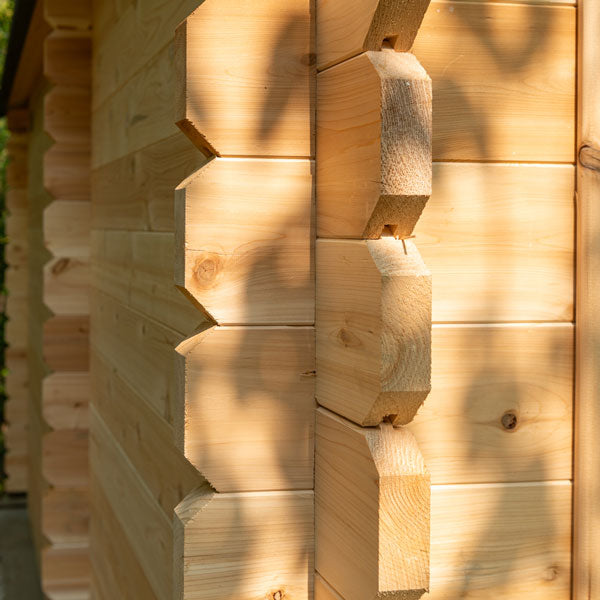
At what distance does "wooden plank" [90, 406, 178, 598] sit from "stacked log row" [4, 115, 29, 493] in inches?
166

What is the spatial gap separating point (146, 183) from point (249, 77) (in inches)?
37.5

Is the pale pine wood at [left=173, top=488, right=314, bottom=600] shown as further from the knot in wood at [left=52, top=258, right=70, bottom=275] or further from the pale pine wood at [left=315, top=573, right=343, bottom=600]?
the knot in wood at [left=52, top=258, right=70, bottom=275]

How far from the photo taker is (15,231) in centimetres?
745

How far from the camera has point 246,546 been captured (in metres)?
1.52

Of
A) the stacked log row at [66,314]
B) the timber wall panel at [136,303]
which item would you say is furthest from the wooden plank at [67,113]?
the timber wall panel at [136,303]

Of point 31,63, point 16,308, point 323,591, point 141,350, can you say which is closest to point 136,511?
point 141,350

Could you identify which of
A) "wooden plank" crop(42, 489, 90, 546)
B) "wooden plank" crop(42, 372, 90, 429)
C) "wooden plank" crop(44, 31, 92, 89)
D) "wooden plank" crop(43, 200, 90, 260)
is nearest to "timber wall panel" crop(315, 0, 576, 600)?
"wooden plank" crop(44, 31, 92, 89)

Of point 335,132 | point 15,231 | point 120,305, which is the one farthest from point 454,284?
point 15,231

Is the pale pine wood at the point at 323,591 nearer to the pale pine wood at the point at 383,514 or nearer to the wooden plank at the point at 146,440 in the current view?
the pale pine wood at the point at 383,514

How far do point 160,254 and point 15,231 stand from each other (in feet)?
18.3

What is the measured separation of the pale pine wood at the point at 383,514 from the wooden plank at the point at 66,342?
3.23m

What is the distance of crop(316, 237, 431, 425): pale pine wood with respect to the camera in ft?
4.24

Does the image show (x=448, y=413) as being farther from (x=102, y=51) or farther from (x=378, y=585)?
(x=102, y=51)

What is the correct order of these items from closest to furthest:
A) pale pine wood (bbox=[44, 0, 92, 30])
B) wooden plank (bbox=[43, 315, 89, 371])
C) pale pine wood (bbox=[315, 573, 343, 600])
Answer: pale pine wood (bbox=[315, 573, 343, 600]), pale pine wood (bbox=[44, 0, 92, 30]), wooden plank (bbox=[43, 315, 89, 371])
